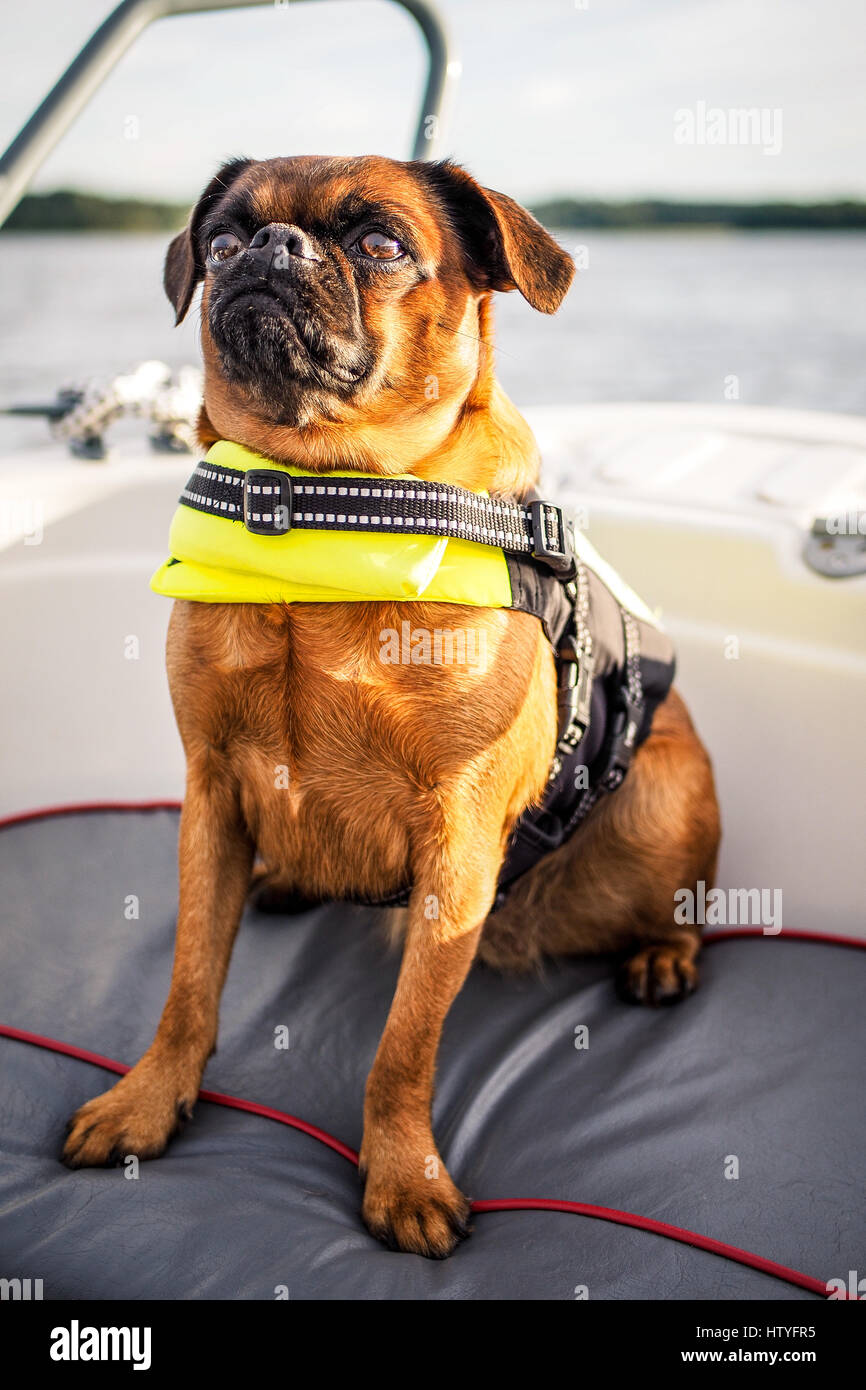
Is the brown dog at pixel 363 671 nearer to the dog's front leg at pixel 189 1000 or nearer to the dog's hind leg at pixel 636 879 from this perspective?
the dog's front leg at pixel 189 1000

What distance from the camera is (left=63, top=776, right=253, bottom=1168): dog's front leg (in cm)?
145

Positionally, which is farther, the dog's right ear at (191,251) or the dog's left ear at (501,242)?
the dog's right ear at (191,251)

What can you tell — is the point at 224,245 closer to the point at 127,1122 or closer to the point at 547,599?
the point at 547,599

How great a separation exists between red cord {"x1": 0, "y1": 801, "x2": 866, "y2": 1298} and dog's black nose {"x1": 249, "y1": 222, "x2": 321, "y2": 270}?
1.17m

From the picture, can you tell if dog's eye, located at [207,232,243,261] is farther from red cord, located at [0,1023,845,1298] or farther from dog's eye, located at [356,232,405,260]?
red cord, located at [0,1023,845,1298]

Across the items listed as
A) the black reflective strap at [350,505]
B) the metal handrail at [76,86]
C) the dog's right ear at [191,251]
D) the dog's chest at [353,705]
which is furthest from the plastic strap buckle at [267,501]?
the metal handrail at [76,86]

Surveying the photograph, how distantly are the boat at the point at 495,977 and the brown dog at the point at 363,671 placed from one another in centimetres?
13

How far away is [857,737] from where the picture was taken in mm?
1945

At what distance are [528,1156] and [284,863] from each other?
55 cm

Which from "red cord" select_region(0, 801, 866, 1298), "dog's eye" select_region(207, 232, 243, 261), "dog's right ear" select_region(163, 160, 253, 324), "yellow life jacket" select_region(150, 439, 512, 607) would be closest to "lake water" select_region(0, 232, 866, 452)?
"dog's right ear" select_region(163, 160, 253, 324)

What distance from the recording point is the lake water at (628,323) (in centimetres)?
268

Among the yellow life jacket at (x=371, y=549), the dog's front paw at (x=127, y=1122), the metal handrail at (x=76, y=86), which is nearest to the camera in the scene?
the yellow life jacket at (x=371, y=549)

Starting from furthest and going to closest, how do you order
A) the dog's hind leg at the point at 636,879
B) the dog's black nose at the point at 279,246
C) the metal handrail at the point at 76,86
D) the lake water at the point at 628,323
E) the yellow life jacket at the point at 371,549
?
the lake water at the point at 628,323 → the metal handrail at the point at 76,86 → the dog's hind leg at the point at 636,879 → the yellow life jacket at the point at 371,549 → the dog's black nose at the point at 279,246
